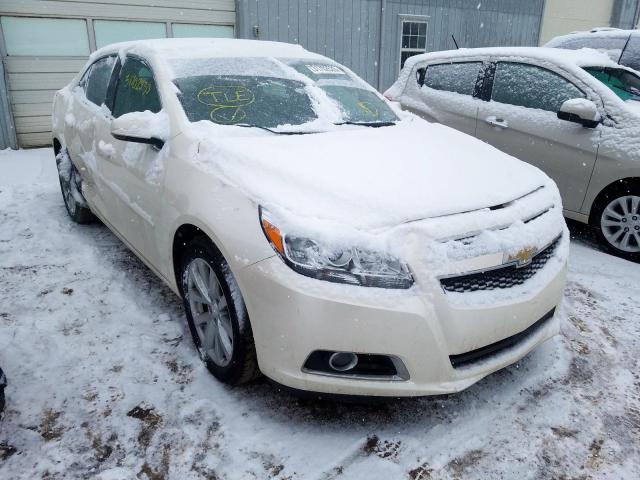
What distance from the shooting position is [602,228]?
431cm

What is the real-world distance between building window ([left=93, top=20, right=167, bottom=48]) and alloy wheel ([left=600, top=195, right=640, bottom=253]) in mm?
7659

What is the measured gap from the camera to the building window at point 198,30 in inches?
353

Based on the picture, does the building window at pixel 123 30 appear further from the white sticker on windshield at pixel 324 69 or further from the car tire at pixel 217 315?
the car tire at pixel 217 315

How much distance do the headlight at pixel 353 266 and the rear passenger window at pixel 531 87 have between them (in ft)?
11.1

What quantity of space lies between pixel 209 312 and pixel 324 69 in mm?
2017

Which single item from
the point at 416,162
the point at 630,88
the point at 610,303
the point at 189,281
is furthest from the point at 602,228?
the point at 189,281

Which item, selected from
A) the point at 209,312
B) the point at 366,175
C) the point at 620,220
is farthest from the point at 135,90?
the point at 620,220

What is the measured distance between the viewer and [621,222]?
13.8ft

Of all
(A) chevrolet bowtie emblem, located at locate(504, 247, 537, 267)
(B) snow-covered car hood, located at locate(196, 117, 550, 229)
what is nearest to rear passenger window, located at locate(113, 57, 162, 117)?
(B) snow-covered car hood, located at locate(196, 117, 550, 229)

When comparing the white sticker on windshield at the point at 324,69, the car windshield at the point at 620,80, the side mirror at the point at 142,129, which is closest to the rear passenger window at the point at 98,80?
the side mirror at the point at 142,129

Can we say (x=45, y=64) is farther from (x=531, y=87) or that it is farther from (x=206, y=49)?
(x=531, y=87)

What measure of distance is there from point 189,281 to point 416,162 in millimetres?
1288

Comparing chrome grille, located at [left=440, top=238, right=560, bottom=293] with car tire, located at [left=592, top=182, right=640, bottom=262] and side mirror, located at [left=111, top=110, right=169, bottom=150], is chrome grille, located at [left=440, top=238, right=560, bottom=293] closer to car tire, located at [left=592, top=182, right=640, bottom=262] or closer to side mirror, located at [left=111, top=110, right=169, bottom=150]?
side mirror, located at [left=111, top=110, right=169, bottom=150]

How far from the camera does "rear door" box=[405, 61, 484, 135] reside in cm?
518
